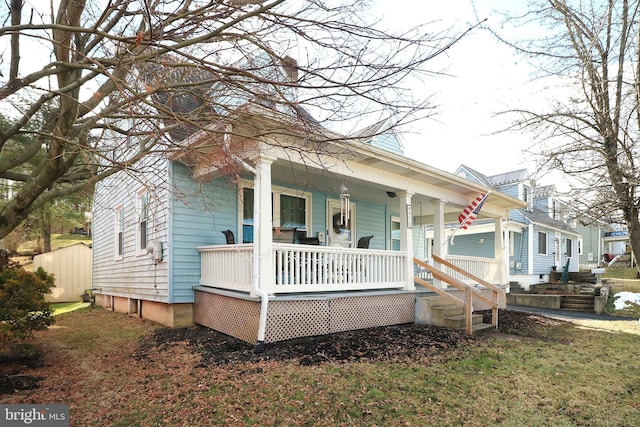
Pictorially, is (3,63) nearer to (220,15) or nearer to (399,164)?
(220,15)

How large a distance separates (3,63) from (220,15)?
8.59ft

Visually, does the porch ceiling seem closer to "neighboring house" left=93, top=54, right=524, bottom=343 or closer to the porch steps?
"neighboring house" left=93, top=54, right=524, bottom=343

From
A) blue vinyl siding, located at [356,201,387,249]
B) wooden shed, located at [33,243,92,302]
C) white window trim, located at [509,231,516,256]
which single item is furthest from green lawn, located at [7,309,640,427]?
white window trim, located at [509,231,516,256]

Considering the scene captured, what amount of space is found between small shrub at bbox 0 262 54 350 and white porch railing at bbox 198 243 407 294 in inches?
108

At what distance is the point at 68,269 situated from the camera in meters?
15.8

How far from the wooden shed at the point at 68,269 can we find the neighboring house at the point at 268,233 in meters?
5.87

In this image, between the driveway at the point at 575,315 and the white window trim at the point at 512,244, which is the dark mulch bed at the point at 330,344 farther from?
the white window trim at the point at 512,244

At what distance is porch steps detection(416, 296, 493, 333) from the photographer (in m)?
7.44

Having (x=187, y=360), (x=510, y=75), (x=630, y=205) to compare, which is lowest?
(x=187, y=360)

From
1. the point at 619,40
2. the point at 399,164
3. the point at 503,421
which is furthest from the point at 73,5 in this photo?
the point at 619,40

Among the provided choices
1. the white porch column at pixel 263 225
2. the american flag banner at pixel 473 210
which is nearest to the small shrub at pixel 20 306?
the white porch column at pixel 263 225

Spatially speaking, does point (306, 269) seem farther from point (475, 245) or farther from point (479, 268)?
point (475, 245)

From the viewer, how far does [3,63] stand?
3996 mm

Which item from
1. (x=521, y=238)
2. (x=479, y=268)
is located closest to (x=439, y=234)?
(x=479, y=268)
